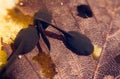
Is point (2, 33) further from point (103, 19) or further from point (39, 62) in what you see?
point (103, 19)

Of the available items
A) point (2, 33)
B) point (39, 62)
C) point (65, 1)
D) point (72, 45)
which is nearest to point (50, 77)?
point (39, 62)

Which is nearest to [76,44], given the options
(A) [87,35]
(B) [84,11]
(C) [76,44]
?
(C) [76,44]

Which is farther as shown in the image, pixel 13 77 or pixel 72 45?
pixel 72 45

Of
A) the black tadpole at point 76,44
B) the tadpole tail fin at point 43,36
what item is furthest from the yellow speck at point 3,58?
the black tadpole at point 76,44

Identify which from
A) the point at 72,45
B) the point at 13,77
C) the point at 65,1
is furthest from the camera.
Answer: the point at 65,1

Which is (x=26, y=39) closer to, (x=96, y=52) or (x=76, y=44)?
(x=76, y=44)

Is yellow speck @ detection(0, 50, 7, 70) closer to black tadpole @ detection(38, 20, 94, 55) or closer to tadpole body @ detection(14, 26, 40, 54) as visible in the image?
tadpole body @ detection(14, 26, 40, 54)

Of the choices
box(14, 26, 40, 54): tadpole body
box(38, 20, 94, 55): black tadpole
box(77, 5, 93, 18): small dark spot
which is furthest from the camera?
box(77, 5, 93, 18): small dark spot

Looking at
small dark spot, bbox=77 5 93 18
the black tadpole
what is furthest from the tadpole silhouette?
small dark spot, bbox=77 5 93 18
